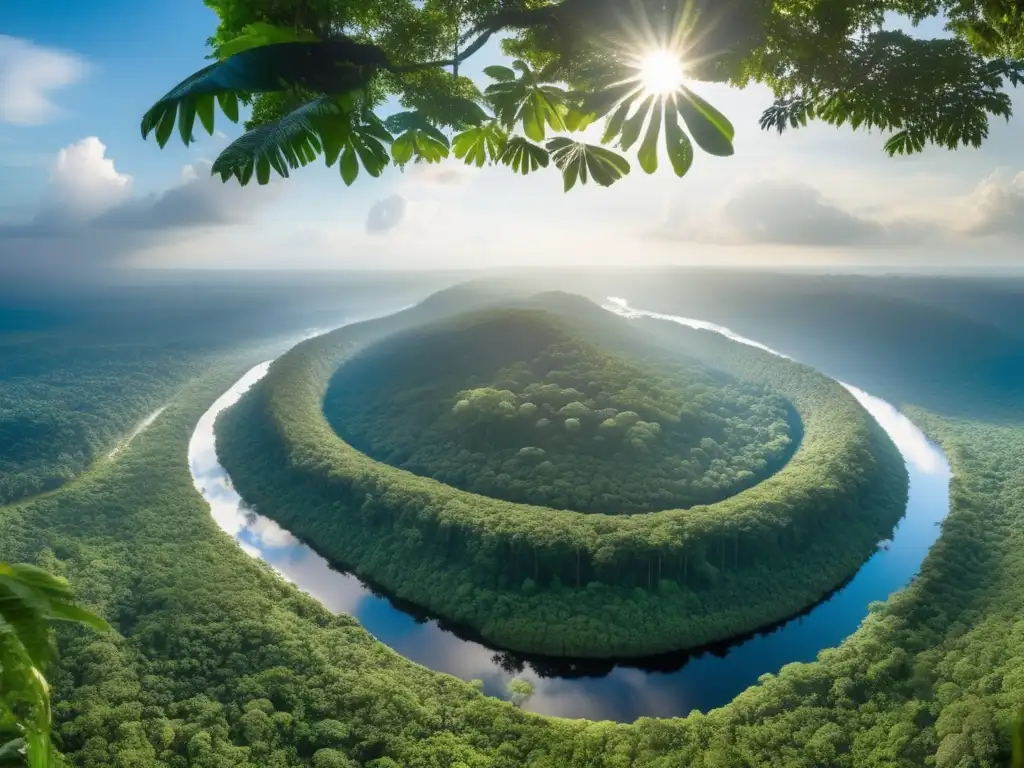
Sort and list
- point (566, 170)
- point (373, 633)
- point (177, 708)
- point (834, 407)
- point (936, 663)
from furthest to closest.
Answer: point (834, 407)
point (373, 633)
point (936, 663)
point (177, 708)
point (566, 170)

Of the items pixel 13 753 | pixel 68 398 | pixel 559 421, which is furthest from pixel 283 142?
pixel 68 398

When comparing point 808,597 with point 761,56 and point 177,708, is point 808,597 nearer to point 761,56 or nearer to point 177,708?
point 177,708

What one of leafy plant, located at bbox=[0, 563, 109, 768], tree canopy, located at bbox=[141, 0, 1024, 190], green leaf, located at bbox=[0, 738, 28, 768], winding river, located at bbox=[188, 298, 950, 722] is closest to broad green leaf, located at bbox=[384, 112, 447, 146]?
tree canopy, located at bbox=[141, 0, 1024, 190]

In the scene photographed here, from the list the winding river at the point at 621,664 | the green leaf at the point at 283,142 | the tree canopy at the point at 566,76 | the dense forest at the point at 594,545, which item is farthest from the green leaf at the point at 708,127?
the dense forest at the point at 594,545

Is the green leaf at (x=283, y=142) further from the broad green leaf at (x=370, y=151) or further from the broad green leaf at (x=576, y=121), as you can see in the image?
the broad green leaf at (x=576, y=121)

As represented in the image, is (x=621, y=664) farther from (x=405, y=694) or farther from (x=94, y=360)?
(x=94, y=360)

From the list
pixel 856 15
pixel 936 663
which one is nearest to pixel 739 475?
pixel 936 663

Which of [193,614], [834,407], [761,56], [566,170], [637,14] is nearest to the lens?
[637,14]
